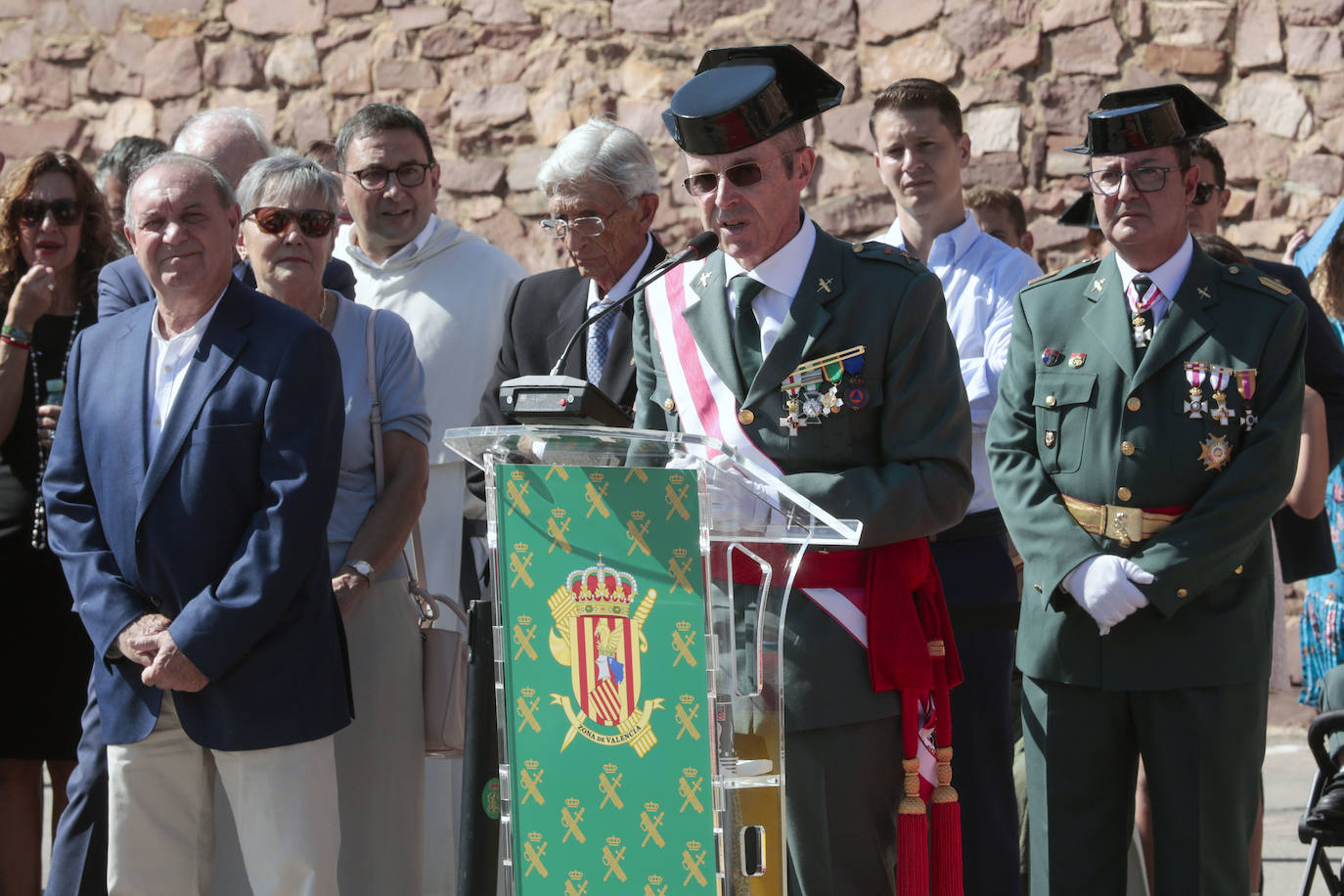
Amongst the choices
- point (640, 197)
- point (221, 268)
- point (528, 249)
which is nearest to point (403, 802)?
point (221, 268)

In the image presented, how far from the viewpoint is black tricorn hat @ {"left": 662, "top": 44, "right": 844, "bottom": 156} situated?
106 inches

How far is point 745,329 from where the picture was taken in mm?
2801

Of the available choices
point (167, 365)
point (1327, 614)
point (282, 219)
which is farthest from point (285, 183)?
point (1327, 614)

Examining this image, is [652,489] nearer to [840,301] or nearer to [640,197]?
[840,301]

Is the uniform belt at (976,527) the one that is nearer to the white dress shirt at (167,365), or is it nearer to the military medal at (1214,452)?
the military medal at (1214,452)

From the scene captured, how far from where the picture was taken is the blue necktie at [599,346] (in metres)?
3.78

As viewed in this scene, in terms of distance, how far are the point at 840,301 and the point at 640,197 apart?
3.86 ft

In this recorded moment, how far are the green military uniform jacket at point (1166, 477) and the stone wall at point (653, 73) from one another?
3.07 m

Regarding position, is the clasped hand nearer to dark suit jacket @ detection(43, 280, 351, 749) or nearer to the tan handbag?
dark suit jacket @ detection(43, 280, 351, 749)

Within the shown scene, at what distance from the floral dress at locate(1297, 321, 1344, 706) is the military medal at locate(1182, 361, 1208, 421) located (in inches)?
58.5

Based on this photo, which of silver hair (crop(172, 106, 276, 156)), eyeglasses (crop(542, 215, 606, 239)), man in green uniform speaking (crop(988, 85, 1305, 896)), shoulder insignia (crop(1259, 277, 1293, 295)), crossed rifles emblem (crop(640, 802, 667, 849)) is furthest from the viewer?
silver hair (crop(172, 106, 276, 156))

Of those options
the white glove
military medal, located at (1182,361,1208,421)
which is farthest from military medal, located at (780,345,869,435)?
military medal, located at (1182,361,1208,421)

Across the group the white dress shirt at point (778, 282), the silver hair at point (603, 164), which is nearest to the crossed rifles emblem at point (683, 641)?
the white dress shirt at point (778, 282)

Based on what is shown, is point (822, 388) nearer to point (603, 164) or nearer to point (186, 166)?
point (603, 164)
